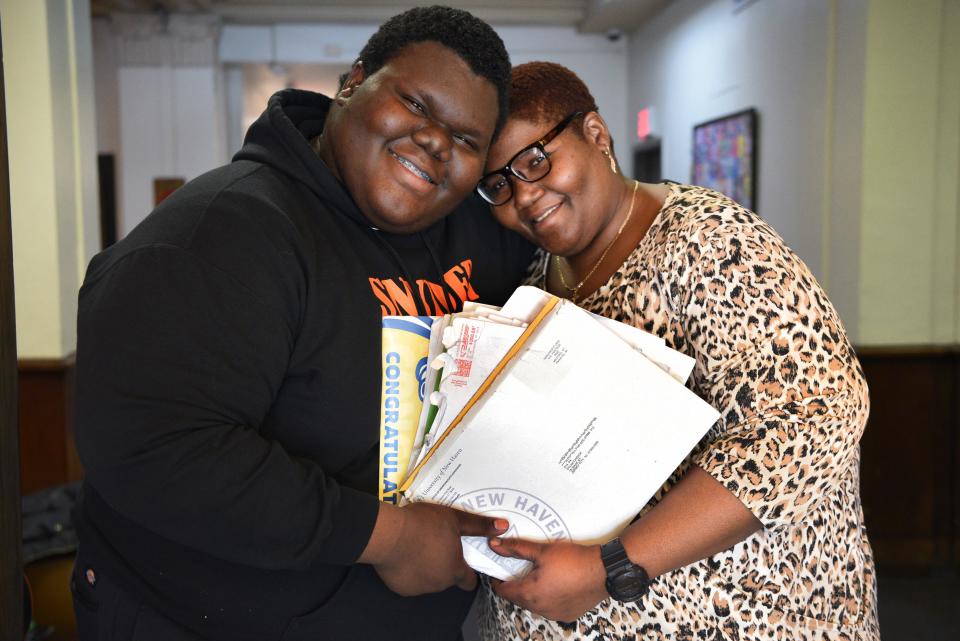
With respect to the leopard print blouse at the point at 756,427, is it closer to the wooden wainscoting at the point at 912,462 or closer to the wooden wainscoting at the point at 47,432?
the wooden wainscoting at the point at 912,462

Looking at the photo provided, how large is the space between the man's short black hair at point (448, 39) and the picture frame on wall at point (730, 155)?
446 cm

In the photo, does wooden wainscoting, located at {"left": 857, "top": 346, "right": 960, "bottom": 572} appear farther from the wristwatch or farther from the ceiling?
the ceiling

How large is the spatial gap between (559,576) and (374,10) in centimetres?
794

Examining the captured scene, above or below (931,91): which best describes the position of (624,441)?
below

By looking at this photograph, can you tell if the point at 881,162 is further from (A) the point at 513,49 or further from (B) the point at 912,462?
(A) the point at 513,49

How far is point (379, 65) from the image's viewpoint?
4.07ft

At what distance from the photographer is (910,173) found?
12.5 feet

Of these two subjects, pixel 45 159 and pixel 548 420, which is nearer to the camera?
pixel 548 420

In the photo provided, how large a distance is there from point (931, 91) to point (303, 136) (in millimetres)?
3487

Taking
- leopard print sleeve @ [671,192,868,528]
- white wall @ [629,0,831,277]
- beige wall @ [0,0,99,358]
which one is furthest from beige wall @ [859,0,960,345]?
beige wall @ [0,0,99,358]

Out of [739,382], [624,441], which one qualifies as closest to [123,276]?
[624,441]

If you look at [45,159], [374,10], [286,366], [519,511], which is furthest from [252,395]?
[374,10]

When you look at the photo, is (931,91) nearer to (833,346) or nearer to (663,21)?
(833,346)

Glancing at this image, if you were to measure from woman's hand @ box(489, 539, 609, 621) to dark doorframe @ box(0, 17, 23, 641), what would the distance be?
2.05 ft
